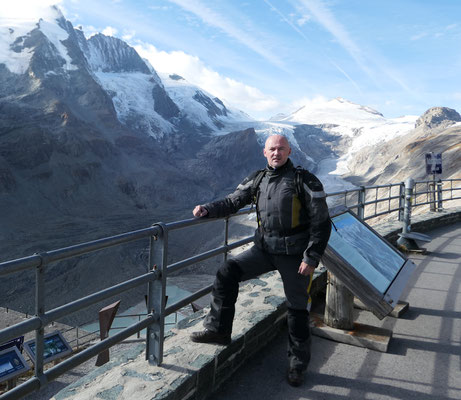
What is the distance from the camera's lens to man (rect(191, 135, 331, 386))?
299 centimetres

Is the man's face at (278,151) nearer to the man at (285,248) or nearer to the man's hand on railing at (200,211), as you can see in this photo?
the man at (285,248)

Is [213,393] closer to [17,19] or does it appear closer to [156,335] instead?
[156,335]

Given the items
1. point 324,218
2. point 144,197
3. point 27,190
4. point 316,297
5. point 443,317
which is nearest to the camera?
point 324,218

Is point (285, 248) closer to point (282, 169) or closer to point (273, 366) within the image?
point (282, 169)

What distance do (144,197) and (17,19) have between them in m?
103

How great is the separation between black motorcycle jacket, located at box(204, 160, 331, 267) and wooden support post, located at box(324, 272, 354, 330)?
3.72 feet

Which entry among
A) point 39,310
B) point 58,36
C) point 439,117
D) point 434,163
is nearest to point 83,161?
point 58,36

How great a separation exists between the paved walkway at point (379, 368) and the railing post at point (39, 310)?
1.45 metres

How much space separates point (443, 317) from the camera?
15.6ft

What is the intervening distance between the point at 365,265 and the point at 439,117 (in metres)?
180

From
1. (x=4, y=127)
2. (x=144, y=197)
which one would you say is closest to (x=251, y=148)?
(x=144, y=197)

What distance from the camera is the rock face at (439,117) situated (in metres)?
157

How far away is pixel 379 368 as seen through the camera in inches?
138

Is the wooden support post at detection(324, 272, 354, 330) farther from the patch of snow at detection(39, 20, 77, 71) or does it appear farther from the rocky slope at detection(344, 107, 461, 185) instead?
the patch of snow at detection(39, 20, 77, 71)
